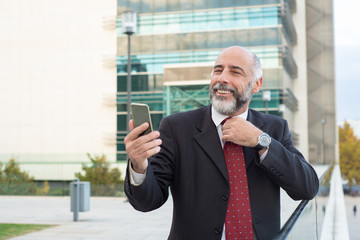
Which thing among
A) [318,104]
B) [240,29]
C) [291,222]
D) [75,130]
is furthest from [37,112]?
[318,104]

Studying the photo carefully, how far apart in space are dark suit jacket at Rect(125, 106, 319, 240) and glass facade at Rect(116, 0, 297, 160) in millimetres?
30018

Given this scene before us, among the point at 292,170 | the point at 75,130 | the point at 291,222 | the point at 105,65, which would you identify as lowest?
the point at 291,222

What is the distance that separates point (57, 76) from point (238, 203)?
3662 cm

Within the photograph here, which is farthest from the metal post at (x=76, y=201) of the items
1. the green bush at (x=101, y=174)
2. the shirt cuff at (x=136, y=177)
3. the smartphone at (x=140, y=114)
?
the smartphone at (x=140, y=114)

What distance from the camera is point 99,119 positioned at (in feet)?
121

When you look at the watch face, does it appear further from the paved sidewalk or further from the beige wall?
the beige wall

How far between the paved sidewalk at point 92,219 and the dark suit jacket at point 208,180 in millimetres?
7619

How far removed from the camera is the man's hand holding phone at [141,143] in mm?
2012

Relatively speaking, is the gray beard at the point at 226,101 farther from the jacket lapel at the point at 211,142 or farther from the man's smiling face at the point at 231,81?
the jacket lapel at the point at 211,142

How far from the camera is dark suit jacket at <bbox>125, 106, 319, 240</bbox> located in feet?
7.83

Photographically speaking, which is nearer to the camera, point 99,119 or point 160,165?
point 160,165

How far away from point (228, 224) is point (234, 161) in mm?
307

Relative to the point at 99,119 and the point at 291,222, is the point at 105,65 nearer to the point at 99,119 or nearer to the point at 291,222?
the point at 99,119

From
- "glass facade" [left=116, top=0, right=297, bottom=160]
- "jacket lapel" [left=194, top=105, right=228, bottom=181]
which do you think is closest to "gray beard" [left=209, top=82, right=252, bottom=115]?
"jacket lapel" [left=194, top=105, right=228, bottom=181]
